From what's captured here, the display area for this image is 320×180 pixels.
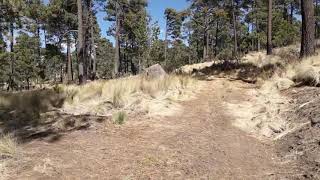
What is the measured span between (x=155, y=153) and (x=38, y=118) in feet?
12.3

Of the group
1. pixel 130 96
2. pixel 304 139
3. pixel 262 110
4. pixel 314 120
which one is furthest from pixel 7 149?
pixel 262 110

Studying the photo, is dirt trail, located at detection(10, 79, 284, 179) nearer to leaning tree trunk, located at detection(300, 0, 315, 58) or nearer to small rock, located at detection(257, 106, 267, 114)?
small rock, located at detection(257, 106, 267, 114)

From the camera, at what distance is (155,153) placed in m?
6.48

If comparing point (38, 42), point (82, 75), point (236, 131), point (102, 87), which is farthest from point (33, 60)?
point (236, 131)

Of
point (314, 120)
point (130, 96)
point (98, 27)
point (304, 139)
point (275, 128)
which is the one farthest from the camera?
point (98, 27)

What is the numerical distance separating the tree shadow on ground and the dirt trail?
17.8 inches

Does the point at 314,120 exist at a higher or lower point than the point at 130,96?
lower

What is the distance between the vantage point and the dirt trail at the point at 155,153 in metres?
5.64

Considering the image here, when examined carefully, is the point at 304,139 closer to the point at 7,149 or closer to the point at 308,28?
the point at 7,149

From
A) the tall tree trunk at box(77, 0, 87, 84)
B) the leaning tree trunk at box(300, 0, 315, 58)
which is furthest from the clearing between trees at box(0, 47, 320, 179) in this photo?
the tall tree trunk at box(77, 0, 87, 84)

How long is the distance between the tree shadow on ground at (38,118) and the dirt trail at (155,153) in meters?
0.45

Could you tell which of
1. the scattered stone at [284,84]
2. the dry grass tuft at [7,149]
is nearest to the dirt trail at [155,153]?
the dry grass tuft at [7,149]

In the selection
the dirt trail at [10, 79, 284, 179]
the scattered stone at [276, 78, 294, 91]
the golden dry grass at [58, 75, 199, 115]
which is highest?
the scattered stone at [276, 78, 294, 91]

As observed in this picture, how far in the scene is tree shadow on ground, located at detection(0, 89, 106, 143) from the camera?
7879 mm
